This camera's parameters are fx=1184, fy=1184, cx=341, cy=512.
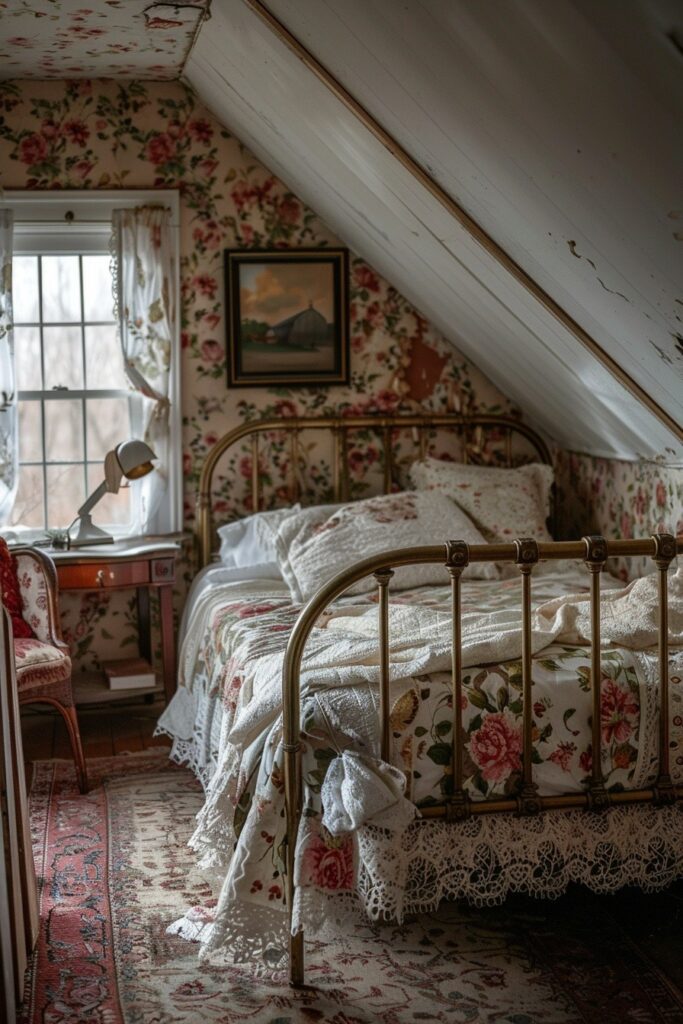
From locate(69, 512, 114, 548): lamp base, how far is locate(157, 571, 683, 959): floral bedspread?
1814mm

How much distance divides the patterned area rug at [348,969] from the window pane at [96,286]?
2.24 meters

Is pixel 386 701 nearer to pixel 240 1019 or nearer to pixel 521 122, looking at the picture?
pixel 240 1019

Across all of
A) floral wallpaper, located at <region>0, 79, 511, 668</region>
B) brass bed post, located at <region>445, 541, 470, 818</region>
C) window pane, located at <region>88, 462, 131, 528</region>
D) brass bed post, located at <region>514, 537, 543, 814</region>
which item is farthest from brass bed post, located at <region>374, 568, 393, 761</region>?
window pane, located at <region>88, 462, 131, 528</region>

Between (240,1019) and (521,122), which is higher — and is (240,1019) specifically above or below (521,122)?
below

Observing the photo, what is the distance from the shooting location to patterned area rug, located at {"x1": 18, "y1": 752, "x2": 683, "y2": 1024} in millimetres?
2322

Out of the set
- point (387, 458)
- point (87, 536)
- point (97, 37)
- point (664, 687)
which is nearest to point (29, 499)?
point (87, 536)

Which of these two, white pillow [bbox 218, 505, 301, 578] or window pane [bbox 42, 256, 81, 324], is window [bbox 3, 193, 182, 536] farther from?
white pillow [bbox 218, 505, 301, 578]

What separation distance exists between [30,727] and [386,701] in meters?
2.41

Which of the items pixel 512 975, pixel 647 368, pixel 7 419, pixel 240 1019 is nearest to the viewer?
pixel 240 1019

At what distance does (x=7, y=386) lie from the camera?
4.40 metres

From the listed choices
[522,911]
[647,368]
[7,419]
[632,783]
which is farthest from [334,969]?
[7,419]

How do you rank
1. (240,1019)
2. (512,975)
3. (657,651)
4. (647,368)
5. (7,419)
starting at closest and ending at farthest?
(240,1019) < (512,975) < (657,651) < (647,368) < (7,419)

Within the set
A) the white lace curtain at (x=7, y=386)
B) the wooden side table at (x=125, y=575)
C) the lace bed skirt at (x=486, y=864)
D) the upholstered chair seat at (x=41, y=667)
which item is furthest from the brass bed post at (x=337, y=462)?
the lace bed skirt at (x=486, y=864)

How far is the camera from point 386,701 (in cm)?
244
